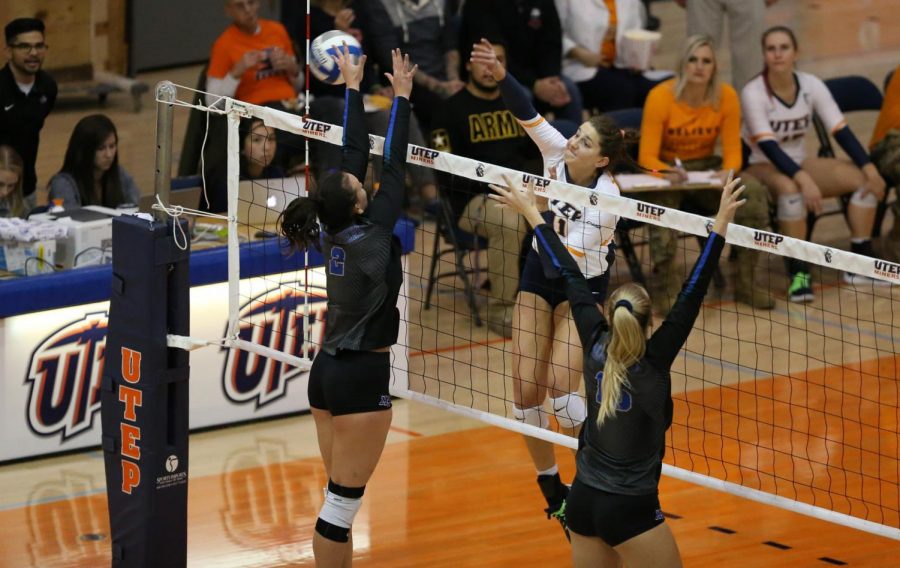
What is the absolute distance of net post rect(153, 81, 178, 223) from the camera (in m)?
6.27

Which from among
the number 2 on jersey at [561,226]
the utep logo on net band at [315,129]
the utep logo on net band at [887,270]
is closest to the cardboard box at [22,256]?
the utep logo on net band at [315,129]

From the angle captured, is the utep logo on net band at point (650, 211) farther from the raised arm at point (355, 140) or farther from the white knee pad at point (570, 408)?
the raised arm at point (355, 140)

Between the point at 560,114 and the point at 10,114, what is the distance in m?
4.27

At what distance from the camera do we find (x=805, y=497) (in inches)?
305

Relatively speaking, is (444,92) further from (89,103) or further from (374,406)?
(374,406)

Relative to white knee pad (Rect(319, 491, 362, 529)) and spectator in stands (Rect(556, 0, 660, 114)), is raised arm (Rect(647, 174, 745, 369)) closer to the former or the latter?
white knee pad (Rect(319, 491, 362, 529))

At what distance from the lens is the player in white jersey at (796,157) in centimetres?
1086

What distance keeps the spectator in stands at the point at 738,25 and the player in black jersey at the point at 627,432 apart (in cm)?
728

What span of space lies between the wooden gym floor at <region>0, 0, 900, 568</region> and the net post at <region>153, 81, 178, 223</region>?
183 cm

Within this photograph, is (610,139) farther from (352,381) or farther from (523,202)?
(352,381)

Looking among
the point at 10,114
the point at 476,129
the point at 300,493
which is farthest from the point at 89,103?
the point at 300,493

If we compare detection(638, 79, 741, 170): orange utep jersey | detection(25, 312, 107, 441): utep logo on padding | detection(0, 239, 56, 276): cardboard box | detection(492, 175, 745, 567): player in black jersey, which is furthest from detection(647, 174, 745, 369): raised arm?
detection(638, 79, 741, 170): orange utep jersey

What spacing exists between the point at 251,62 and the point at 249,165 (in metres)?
1.14

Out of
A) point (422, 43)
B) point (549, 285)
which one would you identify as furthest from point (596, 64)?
point (549, 285)
